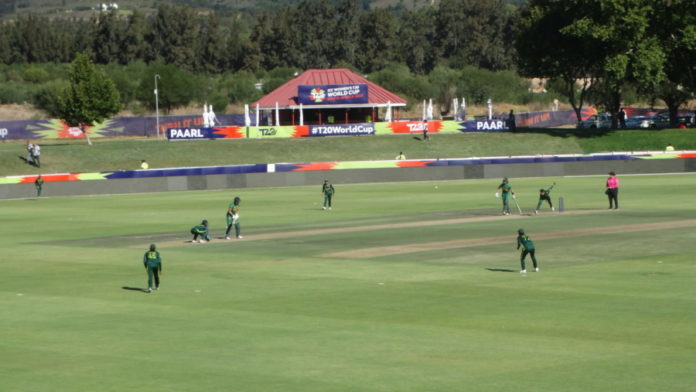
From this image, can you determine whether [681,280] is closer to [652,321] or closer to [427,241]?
[652,321]

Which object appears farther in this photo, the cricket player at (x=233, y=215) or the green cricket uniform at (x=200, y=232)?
the cricket player at (x=233, y=215)

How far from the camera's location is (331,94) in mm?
101062

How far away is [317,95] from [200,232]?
63686 mm

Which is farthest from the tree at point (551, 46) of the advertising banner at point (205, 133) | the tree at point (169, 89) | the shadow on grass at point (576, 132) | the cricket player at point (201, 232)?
the cricket player at point (201, 232)

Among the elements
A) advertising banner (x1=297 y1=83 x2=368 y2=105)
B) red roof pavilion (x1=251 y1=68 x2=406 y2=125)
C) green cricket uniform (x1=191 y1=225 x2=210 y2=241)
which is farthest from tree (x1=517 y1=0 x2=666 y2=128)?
green cricket uniform (x1=191 y1=225 x2=210 y2=241)

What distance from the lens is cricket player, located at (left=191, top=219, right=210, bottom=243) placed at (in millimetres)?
37938

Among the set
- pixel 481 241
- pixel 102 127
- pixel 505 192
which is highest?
pixel 102 127

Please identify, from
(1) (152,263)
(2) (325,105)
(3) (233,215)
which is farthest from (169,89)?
(1) (152,263)

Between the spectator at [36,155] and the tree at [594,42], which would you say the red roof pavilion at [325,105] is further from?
the spectator at [36,155]

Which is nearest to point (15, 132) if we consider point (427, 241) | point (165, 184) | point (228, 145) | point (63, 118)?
point (63, 118)

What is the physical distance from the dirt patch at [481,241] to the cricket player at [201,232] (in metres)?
5.15

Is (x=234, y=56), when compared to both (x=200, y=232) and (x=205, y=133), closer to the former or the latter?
(x=205, y=133)

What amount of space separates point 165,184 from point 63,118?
90.7ft

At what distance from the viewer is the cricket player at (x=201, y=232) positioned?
37.9 meters
